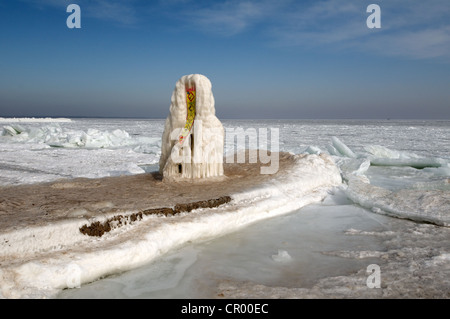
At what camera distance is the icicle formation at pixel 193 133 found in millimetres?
5453

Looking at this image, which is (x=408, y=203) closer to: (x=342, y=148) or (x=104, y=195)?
(x=104, y=195)

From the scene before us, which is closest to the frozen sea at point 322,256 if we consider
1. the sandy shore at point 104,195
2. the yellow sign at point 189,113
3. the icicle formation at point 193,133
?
the sandy shore at point 104,195

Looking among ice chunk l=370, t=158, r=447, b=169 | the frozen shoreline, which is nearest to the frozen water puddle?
the frozen shoreline

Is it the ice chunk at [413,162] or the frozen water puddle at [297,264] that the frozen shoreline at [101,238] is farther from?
the ice chunk at [413,162]

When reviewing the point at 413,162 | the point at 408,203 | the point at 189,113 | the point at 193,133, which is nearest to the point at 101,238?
the point at 193,133

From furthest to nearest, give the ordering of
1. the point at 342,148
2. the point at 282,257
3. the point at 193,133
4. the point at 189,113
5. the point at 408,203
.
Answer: the point at 342,148, the point at 189,113, the point at 193,133, the point at 408,203, the point at 282,257

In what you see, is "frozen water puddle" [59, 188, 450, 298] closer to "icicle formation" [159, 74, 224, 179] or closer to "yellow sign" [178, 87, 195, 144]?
"icicle formation" [159, 74, 224, 179]

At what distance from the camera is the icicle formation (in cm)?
545

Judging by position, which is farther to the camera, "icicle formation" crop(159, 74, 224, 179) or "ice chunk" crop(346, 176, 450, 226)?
"icicle formation" crop(159, 74, 224, 179)

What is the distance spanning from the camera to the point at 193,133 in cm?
546

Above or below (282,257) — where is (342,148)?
above

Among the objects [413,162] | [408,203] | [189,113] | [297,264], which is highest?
[189,113]

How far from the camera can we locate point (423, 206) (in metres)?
4.65
